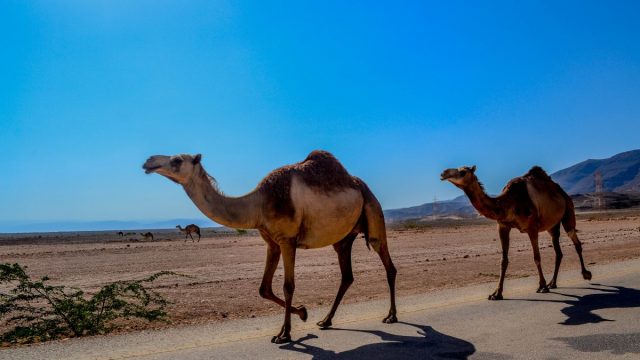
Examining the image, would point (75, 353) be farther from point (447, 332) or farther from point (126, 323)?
point (447, 332)

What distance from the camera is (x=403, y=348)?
21.7ft

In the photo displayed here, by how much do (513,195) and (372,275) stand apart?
6.11 metres

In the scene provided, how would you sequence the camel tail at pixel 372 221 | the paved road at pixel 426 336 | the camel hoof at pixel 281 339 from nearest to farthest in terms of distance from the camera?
1. the paved road at pixel 426 336
2. the camel hoof at pixel 281 339
3. the camel tail at pixel 372 221

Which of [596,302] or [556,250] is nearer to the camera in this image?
[596,302]

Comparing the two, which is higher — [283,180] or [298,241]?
[283,180]

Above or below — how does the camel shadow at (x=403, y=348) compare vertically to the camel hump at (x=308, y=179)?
below

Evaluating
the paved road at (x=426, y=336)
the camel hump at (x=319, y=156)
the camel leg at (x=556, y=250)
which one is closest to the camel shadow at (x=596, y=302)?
the paved road at (x=426, y=336)

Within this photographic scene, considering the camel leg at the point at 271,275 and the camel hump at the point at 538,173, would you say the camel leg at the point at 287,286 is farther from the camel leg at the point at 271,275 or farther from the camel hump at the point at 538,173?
the camel hump at the point at 538,173

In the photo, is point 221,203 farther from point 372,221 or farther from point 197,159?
point 372,221

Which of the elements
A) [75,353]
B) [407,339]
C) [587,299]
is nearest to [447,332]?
[407,339]

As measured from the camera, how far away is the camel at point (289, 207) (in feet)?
23.2

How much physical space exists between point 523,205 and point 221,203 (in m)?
6.99

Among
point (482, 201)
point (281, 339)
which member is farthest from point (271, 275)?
point (482, 201)

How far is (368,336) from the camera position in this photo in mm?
7320
